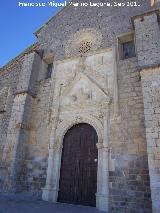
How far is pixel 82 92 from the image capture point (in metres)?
7.16

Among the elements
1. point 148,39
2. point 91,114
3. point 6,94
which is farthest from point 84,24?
point 6,94

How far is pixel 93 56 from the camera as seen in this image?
7.59 meters

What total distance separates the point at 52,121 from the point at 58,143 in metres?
0.89

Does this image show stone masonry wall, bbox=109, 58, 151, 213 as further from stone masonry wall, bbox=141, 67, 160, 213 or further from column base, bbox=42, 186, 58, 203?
column base, bbox=42, 186, 58, 203

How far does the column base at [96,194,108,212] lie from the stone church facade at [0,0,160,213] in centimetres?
2

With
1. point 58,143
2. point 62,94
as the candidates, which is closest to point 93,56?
point 62,94

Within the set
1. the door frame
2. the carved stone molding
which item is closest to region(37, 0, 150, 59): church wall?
the carved stone molding

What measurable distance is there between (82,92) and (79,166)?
2615 mm

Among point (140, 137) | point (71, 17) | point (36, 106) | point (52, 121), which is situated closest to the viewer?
point (140, 137)

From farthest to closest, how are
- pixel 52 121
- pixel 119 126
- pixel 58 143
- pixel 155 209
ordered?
1. pixel 52 121
2. pixel 58 143
3. pixel 119 126
4. pixel 155 209

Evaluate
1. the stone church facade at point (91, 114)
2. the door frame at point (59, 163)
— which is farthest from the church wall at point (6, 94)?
the door frame at point (59, 163)

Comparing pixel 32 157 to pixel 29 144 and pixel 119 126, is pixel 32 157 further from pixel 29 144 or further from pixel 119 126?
pixel 119 126

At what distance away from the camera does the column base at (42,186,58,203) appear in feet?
19.9

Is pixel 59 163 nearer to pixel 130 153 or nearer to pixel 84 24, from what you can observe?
pixel 130 153
